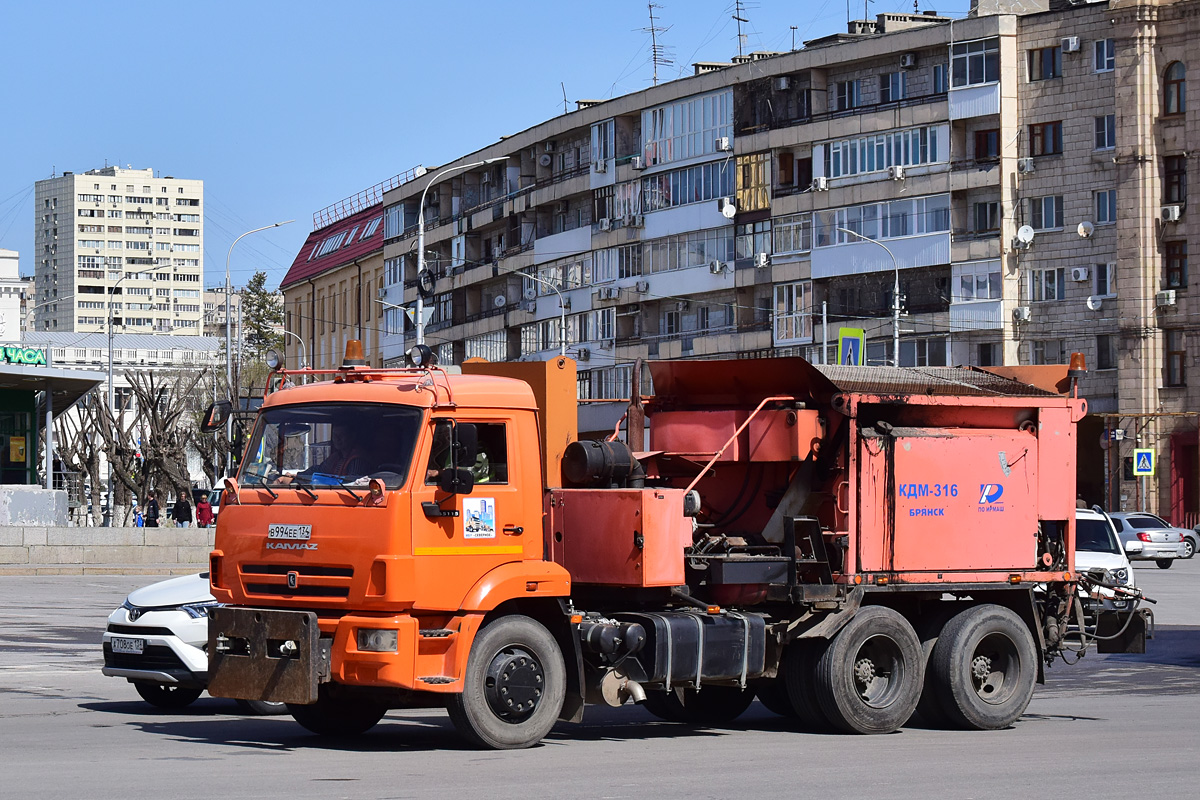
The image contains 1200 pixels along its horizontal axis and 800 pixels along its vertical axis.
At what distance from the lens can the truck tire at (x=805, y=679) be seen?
12.5 metres

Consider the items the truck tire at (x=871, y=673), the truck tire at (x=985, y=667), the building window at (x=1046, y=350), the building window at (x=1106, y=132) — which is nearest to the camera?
the truck tire at (x=871, y=673)

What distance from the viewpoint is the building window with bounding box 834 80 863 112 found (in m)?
60.5

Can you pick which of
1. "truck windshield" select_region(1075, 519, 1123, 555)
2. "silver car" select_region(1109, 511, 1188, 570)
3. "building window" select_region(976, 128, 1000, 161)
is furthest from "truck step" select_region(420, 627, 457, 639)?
"building window" select_region(976, 128, 1000, 161)

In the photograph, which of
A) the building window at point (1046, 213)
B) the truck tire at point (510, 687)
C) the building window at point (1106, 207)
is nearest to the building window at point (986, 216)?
the building window at point (1046, 213)

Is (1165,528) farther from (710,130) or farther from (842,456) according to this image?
(842,456)

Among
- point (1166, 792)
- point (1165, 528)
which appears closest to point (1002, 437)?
point (1166, 792)

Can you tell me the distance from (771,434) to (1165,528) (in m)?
36.8

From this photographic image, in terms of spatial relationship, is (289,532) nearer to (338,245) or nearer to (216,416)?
(216,416)

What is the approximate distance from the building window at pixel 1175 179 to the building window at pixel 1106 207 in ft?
5.37

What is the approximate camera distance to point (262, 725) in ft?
42.2

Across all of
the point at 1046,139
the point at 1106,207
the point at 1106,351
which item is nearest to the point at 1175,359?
the point at 1106,351

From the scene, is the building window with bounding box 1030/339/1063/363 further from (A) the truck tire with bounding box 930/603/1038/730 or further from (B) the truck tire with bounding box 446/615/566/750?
(B) the truck tire with bounding box 446/615/566/750

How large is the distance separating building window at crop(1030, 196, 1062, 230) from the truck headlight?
50.4 m

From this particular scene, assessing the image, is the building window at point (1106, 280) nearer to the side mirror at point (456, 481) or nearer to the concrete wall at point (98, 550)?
the concrete wall at point (98, 550)
